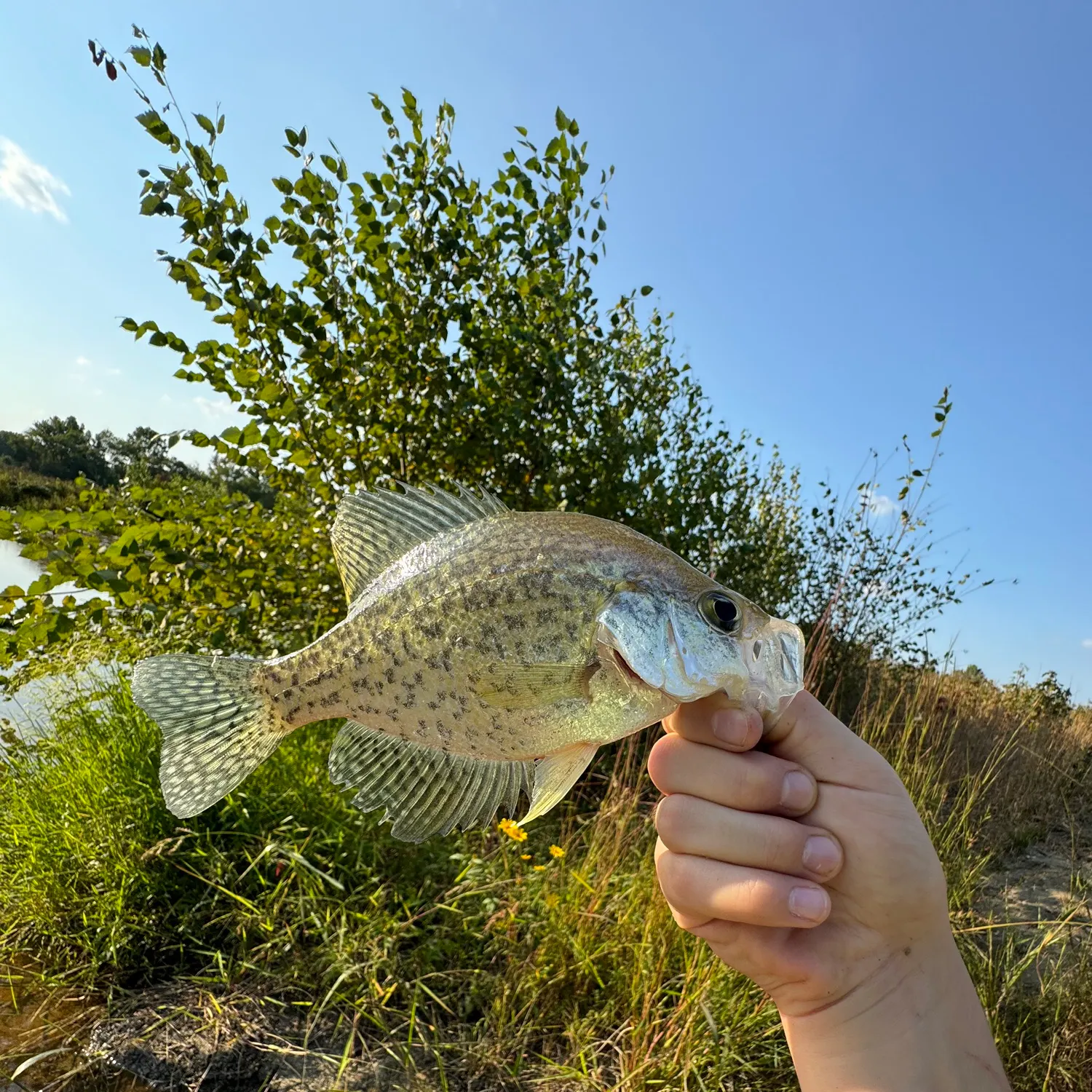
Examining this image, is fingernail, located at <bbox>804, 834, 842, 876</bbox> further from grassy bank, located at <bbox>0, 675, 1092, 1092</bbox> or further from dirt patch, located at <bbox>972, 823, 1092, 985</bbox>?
dirt patch, located at <bbox>972, 823, 1092, 985</bbox>

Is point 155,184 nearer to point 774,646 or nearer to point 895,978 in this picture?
point 774,646

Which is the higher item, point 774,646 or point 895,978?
point 774,646

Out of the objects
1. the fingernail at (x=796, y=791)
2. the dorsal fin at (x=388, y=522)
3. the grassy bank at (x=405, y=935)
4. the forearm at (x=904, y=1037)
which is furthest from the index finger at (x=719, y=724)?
the grassy bank at (x=405, y=935)

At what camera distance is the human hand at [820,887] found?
4.92 feet

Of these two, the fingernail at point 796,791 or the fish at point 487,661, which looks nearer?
the fish at point 487,661

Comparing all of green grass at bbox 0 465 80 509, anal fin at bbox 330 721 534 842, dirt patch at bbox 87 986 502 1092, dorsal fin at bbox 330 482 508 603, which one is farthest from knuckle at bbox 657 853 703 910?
green grass at bbox 0 465 80 509

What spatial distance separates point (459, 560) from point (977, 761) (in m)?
7.18

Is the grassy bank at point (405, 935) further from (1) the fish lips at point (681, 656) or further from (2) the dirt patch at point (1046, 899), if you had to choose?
(1) the fish lips at point (681, 656)

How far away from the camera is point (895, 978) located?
1.65 metres

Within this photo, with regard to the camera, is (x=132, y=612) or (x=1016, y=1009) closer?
(x=1016, y=1009)

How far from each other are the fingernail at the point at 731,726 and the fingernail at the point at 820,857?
266 mm

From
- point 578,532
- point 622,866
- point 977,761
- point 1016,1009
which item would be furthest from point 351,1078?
point 977,761

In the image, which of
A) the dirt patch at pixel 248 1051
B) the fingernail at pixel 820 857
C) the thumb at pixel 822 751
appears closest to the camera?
the fingernail at pixel 820 857

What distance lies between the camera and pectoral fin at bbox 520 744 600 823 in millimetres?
1308
